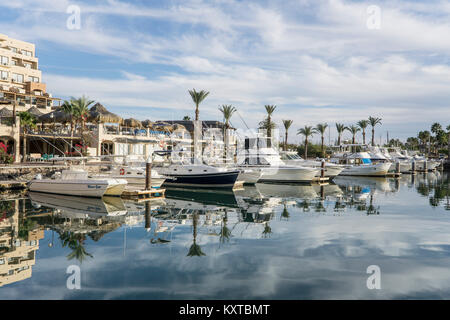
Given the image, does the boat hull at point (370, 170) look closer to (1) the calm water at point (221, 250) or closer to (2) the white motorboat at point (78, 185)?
(1) the calm water at point (221, 250)

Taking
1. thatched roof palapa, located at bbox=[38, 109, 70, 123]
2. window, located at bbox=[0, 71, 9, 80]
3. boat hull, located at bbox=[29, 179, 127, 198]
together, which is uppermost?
window, located at bbox=[0, 71, 9, 80]

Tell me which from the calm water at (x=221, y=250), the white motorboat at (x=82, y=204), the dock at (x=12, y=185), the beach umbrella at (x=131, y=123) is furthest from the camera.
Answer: the beach umbrella at (x=131, y=123)

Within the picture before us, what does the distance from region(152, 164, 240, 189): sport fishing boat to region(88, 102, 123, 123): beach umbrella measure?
1365cm

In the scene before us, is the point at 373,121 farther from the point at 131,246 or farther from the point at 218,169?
the point at 131,246

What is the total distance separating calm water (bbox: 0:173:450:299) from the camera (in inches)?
368

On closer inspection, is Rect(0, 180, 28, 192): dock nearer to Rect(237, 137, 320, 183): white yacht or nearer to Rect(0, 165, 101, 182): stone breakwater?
Rect(0, 165, 101, 182): stone breakwater

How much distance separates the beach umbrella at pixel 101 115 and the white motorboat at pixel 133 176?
12.3m

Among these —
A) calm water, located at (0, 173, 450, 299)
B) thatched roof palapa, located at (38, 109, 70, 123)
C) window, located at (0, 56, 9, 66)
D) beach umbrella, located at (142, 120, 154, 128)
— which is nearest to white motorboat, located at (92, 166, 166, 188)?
calm water, located at (0, 173, 450, 299)

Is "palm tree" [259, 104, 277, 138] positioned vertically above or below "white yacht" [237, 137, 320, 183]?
above

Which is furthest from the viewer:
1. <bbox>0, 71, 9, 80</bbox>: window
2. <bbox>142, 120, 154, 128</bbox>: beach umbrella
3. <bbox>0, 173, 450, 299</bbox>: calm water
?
<bbox>0, 71, 9, 80</bbox>: window

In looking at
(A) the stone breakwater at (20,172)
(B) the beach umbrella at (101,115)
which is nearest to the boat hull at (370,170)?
(B) the beach umbrella at (101,115)

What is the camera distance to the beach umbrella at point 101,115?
140 feet

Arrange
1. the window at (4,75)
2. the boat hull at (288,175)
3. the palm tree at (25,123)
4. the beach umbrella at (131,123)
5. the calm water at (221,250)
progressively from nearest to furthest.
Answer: the calm water at (221,250)
the boat hull at (288,175)
the palm tree at (25,123)
the beach umbrella at (131,123)
the window at (4,75)

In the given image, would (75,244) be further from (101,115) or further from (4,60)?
(4,60)
